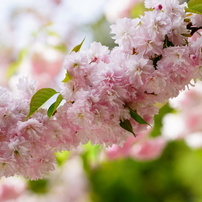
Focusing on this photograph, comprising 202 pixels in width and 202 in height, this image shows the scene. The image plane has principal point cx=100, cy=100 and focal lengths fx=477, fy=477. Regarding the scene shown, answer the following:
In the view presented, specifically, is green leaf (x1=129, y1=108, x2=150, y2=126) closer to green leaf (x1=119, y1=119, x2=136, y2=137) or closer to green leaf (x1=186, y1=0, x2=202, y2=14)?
green leaf (x1=119, y1=119, x2=136, y2=137)

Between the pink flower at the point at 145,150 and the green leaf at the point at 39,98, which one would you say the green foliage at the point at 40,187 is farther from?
the green leaf at the point at 39,98

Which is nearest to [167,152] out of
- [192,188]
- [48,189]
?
[192,188]

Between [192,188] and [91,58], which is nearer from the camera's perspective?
[91,58]

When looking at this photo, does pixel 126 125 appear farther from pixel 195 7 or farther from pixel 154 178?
pixel 154 178

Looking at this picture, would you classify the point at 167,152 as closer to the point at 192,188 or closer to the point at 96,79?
the point at 192,188

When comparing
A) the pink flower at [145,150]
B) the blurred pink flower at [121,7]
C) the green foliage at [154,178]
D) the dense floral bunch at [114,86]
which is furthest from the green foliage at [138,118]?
the green foliage at [154,178]

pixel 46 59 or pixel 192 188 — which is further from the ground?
pixel 46 59
